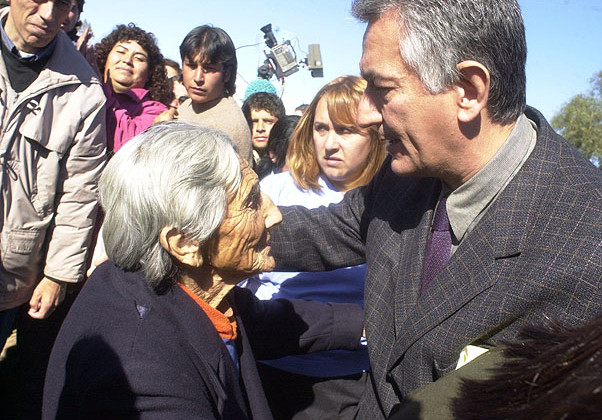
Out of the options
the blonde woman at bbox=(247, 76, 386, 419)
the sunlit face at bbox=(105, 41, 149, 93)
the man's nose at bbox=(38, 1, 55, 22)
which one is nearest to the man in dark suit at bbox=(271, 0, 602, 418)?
the blonde woman at bbox=(247, 76, 386, 419)

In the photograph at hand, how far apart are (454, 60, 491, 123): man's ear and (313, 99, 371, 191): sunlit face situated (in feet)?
4.41

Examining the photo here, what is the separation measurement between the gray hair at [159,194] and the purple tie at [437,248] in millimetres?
711

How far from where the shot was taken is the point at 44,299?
3186 mm

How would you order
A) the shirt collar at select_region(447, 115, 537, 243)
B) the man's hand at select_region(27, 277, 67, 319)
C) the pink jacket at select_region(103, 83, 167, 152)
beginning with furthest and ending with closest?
1. the pink jacket at select_region(103, 83, 167, 152)
2. the man's hand at select_region(27, 277, 67, 319)
3. the shirt collar at select_region(447, 115, 537, 243)

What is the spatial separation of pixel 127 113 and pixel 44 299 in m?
1.30

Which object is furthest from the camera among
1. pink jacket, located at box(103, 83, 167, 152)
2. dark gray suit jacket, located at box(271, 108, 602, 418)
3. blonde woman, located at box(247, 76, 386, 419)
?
pink jacket, located at box(103, 83, 167, 152)

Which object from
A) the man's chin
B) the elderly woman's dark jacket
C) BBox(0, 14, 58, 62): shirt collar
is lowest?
the elderly woman's dark jacket

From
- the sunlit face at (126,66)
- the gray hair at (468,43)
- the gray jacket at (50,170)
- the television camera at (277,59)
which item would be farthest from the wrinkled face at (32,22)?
the television camera at (277,59)

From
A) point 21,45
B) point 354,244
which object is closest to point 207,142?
point 354,244

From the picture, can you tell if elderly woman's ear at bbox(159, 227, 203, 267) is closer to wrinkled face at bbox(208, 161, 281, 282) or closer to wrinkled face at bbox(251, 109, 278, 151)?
wrinkled face at bbox(208, 161, 281, 282)

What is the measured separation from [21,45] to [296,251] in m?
1.78

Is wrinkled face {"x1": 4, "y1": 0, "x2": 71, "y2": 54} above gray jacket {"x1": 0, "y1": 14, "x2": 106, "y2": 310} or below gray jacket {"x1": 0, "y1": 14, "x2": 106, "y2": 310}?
above

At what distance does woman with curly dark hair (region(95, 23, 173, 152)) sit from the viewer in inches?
154

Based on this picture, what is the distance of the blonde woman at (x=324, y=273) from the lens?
2.75 m
